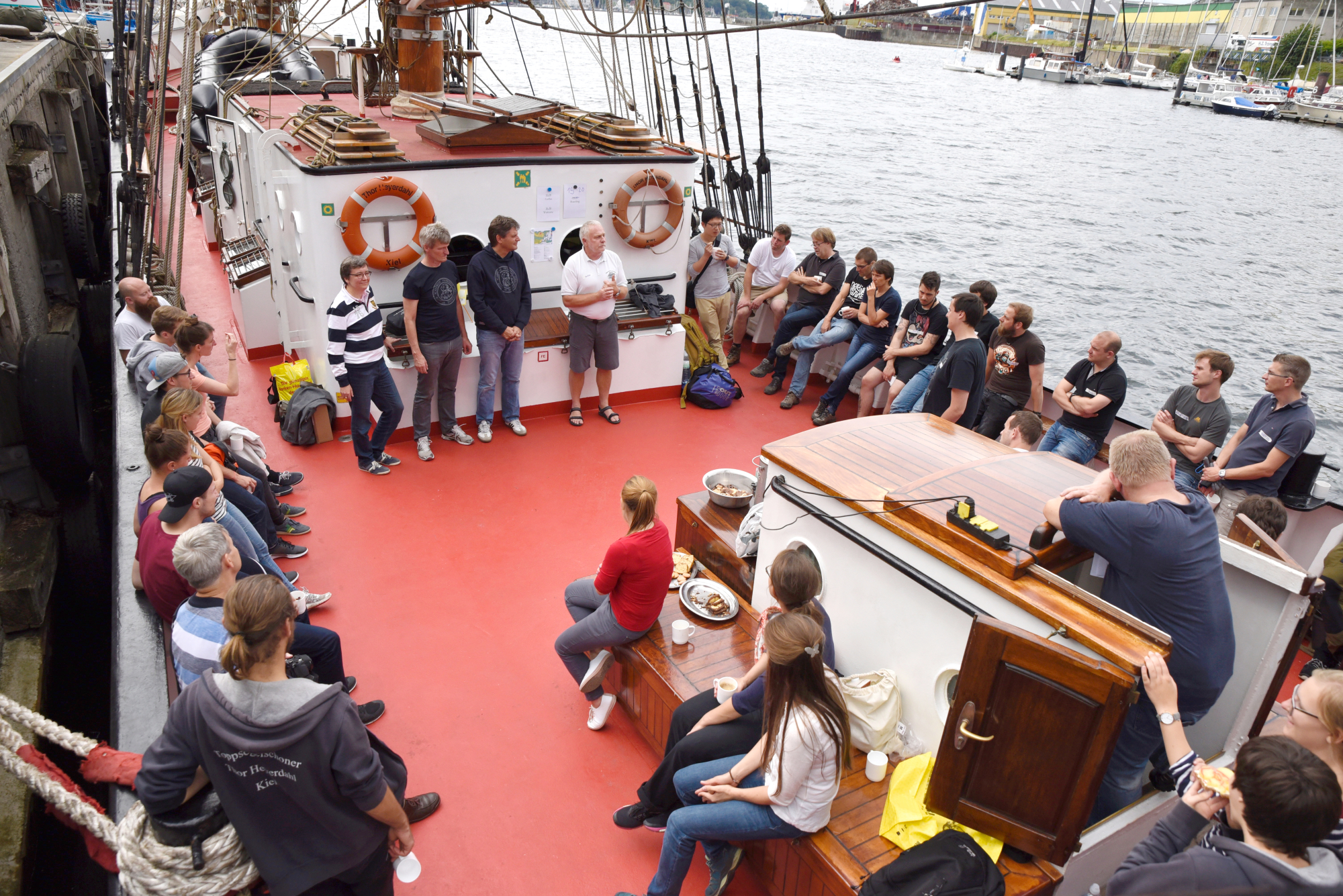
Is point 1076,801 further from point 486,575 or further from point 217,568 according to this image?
point 486,575

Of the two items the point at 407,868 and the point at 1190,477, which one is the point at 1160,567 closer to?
the point at 407,868

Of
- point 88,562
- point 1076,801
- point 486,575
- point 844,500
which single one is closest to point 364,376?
point 486,575

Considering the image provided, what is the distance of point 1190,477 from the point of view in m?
5.38

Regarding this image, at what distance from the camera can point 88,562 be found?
627 centimetres

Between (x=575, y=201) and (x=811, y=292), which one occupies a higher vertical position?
(x=575, y=201)

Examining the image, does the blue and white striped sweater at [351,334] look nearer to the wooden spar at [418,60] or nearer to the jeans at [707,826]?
the wooden spar at [418,60]

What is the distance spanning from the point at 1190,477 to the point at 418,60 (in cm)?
708

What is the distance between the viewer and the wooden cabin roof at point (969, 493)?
8.90 feet

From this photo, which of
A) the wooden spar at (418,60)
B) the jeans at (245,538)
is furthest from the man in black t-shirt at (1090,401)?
the wooden spar at (418,60)

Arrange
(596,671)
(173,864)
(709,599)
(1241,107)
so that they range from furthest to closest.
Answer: (1241,107) → (709,599) → (596,671) → (173,864)

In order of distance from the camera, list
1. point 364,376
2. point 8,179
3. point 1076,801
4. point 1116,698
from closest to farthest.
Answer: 1. point 1116,698
2. point 1076,801
3. point 364,376
4. point 8,179

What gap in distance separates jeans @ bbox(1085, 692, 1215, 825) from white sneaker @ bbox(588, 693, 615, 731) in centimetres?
199

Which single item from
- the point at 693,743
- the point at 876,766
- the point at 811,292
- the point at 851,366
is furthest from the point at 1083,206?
the point at 693,743

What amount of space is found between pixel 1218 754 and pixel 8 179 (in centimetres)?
1003
